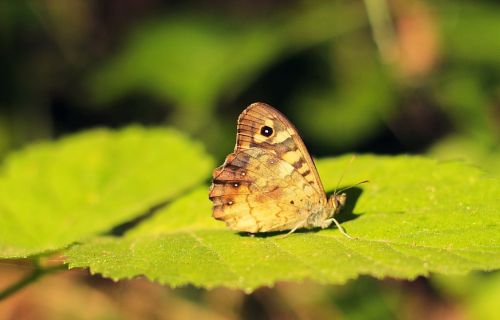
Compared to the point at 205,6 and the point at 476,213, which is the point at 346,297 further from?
the point at 205,6

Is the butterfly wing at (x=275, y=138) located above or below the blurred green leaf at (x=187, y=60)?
below

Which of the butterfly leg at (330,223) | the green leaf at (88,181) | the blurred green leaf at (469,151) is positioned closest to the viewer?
the butterfly leg at (330,223)

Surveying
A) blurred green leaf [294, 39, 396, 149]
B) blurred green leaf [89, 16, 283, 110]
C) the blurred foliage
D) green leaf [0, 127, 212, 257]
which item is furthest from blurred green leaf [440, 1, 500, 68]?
green leaf [0, 127, 212, 257]

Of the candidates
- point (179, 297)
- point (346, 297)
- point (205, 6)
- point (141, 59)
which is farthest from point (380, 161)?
point (205, 6)

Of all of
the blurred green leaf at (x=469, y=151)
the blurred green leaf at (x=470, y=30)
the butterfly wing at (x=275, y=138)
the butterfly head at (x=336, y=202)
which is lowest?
the blurred green leaf at (x=469, y=151)

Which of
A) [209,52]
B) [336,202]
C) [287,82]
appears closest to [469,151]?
[287,82]

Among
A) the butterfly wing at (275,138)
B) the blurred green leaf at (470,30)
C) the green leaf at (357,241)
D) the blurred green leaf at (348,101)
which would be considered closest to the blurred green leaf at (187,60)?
the blurred green leaf at (348,101)

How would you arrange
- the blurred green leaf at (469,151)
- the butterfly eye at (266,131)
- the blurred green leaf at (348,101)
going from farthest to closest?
the blurred green leaf at (348,101), the blurred green leaf at (469,151), the butterfly eye at (266,131)

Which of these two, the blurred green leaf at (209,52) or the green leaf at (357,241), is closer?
the green leaf at (357,241)

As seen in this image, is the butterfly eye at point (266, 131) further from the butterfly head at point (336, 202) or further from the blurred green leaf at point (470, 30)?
the blurred green leaf at point (470, 30)
